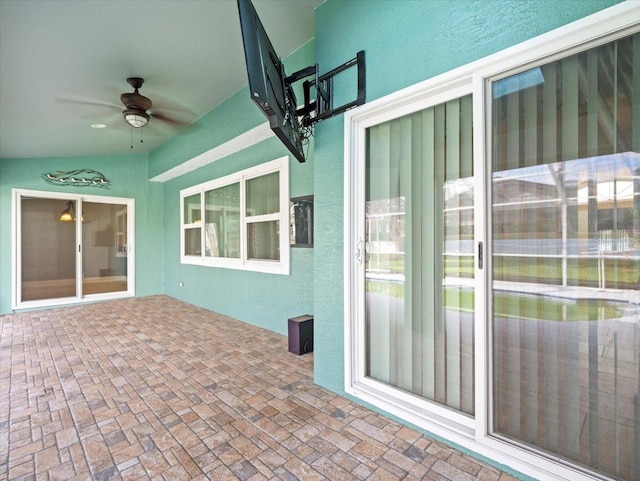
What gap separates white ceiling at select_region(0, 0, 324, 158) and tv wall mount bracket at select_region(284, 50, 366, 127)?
29.5 inches

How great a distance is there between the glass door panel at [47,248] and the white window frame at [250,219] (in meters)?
2.24

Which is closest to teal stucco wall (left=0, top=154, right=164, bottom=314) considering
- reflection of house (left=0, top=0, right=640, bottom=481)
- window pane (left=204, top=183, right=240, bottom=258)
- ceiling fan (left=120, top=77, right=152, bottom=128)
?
window pane (left=204, top=183, right=240, bottom=258)

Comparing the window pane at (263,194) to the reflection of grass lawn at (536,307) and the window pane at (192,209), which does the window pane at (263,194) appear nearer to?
the window pane at (192,209)

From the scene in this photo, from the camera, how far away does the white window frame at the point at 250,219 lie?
4.19 meters

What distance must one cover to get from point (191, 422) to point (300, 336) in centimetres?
144

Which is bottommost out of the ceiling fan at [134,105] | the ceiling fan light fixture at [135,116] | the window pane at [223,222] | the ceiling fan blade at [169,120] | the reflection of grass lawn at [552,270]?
the reflection of grass lawn at [552,270]

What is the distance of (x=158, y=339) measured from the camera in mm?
4102

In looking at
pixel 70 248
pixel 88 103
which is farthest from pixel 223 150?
pixel 70 248

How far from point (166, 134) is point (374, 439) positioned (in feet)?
19.8

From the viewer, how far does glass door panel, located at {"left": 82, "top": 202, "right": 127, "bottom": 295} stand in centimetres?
663

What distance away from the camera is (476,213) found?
182cm

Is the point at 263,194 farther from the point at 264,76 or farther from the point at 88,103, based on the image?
the point at 264,76

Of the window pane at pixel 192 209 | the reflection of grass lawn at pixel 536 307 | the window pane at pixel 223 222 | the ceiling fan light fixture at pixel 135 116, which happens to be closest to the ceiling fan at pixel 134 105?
the ceiling fan light fixture at pixel 135 116

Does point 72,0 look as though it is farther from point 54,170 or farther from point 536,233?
point 54,170
